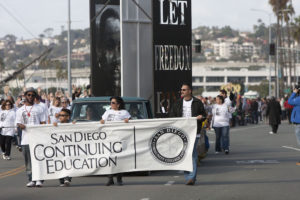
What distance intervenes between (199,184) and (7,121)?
352 inches

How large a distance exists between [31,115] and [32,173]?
1.45 m

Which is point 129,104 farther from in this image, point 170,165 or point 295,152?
point 295,152

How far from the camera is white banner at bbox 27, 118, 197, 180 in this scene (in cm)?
1234

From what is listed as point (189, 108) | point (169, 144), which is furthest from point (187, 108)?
point (169, 144)

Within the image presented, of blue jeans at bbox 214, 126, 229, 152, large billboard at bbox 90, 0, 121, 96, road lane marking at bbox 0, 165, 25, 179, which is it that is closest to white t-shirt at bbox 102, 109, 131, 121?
road lane marking at bbox 0, 165, 25, 179

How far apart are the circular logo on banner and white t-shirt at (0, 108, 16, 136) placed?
798 cm

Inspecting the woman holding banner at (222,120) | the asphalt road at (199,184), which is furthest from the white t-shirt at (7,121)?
the woman holding banner at (222,120)

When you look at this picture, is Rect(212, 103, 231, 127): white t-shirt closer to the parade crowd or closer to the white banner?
the parade crowd

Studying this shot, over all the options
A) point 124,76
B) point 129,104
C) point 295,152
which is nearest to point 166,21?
point 124,76

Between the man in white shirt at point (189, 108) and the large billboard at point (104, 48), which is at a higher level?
the large billboard at point (104, 48)

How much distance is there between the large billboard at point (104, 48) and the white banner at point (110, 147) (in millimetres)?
5691

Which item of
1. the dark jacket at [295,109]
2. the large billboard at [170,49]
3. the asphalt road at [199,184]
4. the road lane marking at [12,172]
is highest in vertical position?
the large billboard at [170,49]

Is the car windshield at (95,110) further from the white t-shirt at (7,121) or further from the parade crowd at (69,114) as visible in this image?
the white t-shirt at (7,121)

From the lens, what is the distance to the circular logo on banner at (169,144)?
12742 mm
